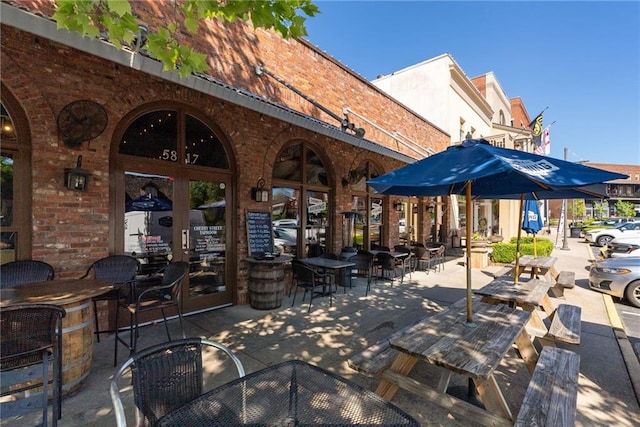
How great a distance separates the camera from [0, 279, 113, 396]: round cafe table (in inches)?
100

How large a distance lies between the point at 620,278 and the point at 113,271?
29.5ft

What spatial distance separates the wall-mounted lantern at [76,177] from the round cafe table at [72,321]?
52.0 inches

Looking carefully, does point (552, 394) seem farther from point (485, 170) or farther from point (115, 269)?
point (115, 269)

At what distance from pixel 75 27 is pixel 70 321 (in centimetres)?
230

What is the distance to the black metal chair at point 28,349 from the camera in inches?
79.3

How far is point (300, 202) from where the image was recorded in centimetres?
686

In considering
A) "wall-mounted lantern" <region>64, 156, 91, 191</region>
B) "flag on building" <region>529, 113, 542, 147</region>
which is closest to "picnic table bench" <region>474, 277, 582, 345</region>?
"wall-mounted lantern" <region>64, 156, 91, 191</region>

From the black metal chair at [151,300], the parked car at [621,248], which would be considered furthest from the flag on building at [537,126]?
the black metal chair at [151,300]

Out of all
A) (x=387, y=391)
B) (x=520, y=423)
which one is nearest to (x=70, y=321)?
(x=387, y=391)

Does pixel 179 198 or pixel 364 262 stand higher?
pixel 179 198

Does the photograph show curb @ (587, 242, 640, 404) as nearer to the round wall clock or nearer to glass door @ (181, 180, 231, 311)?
glass door @ (181, 180, 231, 311)

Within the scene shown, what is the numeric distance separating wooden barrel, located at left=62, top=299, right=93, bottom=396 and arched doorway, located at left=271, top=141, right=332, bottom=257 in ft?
12.3

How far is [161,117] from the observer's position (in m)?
4.70

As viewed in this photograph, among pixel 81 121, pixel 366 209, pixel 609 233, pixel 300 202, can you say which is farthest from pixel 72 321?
pixel 609 233
